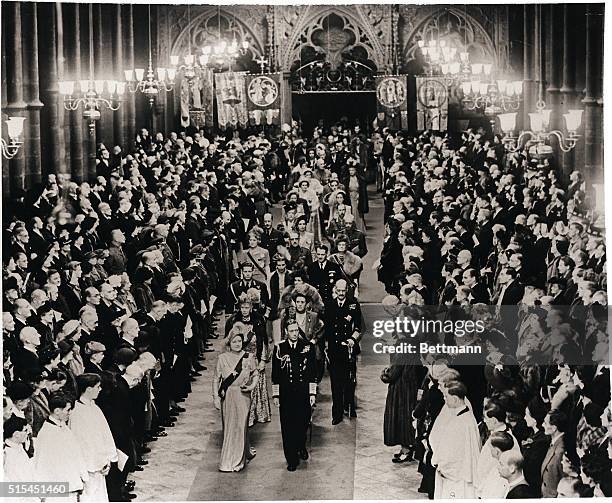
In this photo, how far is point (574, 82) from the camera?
2792 centimetres

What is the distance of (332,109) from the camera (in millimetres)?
34844

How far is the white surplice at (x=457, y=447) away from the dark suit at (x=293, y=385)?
2.52 meters

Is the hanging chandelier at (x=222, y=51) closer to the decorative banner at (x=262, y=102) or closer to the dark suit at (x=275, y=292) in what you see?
the decorative banner at (x=262, y=102)

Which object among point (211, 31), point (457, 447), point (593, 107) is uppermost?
point (211, 31)

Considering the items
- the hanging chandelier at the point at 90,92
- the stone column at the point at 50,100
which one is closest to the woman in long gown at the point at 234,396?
the hanging chandelier at the point at 90,92

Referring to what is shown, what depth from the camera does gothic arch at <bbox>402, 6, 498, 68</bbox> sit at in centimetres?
3444

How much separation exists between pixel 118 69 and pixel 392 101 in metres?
7.76

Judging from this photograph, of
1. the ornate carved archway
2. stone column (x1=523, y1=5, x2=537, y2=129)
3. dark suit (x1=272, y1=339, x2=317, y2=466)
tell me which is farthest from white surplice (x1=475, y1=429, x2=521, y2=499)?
the ornate carved archway

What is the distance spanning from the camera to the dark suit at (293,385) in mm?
16344

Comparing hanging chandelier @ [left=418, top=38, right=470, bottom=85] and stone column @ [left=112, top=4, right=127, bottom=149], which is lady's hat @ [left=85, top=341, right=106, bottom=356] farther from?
hanging chandelier @ [left=418, top=38, right=470, bottom=85]

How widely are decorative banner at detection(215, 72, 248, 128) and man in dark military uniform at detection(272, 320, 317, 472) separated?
1639 centimetres

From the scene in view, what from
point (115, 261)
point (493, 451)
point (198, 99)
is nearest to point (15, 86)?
point (115, 261)

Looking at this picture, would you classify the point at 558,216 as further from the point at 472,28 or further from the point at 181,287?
the point at 472,28

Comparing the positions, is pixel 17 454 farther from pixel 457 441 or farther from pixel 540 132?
pixel 540 132
